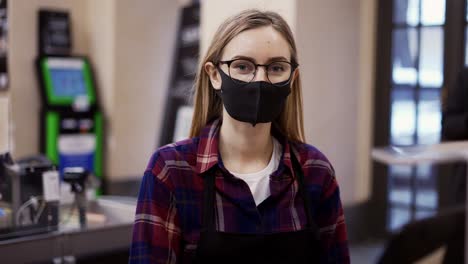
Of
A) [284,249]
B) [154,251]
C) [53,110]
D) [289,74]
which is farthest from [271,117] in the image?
[53,110]

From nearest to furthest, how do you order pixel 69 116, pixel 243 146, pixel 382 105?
pixel 243 146 → pixel 382 105 → pixel 69 116

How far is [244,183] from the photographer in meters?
1.47

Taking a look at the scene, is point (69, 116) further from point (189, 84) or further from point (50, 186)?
point (50, 186)

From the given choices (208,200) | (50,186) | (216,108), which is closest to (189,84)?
(50,186)

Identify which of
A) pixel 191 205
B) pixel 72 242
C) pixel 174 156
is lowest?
pixel 72 242

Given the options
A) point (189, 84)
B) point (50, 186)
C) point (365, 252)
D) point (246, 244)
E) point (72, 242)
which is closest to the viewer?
point (246, 244)

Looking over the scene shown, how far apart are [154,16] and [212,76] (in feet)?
15.3

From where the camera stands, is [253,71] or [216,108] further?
[216,108]

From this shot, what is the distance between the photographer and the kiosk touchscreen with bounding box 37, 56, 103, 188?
226 inches

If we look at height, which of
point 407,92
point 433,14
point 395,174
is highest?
point 433,14

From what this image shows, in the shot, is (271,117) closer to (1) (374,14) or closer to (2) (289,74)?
(2) (289,74)

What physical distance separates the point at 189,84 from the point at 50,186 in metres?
3.25

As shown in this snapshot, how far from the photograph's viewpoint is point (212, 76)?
1.60 metres

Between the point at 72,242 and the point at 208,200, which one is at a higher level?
the point at 208,200
